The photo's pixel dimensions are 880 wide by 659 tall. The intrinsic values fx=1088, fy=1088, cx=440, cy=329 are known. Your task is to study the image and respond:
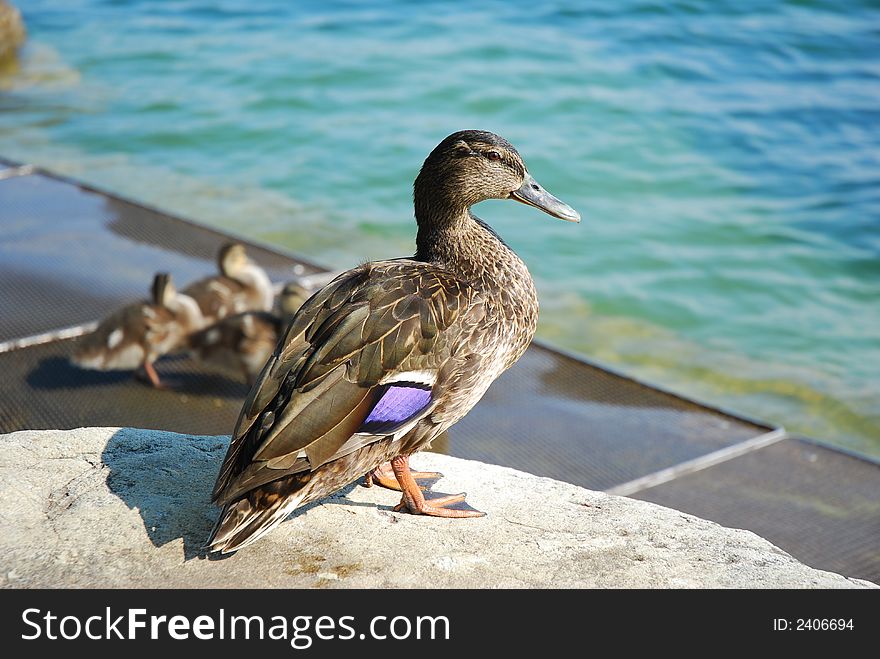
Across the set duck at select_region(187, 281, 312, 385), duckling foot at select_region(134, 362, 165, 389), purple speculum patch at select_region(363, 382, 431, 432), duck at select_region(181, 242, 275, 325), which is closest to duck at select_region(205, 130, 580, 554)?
purple speculum patch at select_region(363, 382, 431, 432)

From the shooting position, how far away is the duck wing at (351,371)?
2.65 meters

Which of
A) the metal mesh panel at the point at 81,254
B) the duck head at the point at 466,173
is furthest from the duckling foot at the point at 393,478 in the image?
the metal mesh panel at the point at 81,254

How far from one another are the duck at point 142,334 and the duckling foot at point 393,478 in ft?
7.37

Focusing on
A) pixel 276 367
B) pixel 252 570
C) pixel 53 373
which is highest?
pixel 276 367

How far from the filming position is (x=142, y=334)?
206 inches

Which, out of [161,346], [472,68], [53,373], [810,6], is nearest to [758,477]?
[161,346]

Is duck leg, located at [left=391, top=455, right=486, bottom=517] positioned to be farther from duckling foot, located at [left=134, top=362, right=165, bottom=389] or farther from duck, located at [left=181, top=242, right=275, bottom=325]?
duck, located at [left=181, top=242, right=275, bottom=325]

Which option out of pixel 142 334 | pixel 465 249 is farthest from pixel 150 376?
pixel 465 249

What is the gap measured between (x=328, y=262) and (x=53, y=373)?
3468 millimetres

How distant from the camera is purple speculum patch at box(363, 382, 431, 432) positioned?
2779 millimetres

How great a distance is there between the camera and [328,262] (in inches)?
333

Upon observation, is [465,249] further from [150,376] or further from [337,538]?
[150,376]

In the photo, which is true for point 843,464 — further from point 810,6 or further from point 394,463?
point 810,6

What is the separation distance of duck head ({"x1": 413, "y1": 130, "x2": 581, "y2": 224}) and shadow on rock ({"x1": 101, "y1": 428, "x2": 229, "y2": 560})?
1.02 metres
